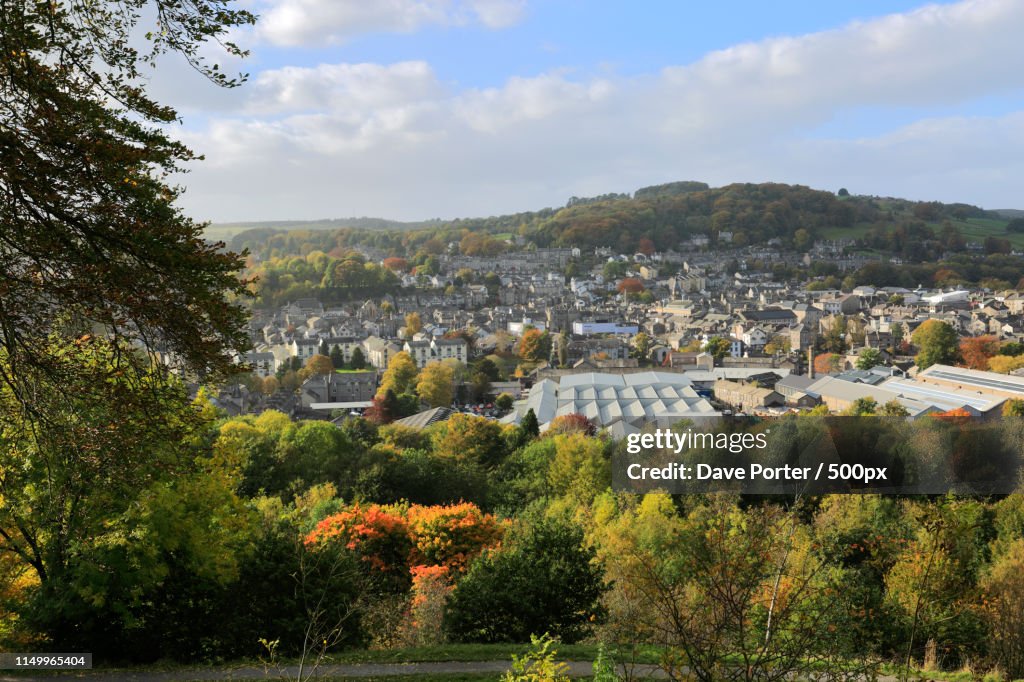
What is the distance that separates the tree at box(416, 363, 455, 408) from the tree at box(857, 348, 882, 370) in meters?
19.2

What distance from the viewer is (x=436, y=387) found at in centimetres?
3306

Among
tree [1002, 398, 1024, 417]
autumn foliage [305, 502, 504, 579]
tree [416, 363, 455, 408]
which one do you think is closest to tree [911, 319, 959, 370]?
tree [1002, 398, 1024, 417]

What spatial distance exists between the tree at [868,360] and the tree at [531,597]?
3263cm

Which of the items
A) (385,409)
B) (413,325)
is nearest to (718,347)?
(385,409)

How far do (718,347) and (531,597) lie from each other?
3862 centimetres

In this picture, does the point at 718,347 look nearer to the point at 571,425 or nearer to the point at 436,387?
the point at 436,387

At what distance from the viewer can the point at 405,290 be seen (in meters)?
74.5

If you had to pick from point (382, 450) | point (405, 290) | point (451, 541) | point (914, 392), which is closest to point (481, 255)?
point (405, 290)

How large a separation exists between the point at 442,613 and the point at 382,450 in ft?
35.9

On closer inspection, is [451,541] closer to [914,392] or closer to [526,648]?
[526,648]

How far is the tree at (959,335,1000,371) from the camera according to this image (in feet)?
118

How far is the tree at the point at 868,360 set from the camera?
36.7 m

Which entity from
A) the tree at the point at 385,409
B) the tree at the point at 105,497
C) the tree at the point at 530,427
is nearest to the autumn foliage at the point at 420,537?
the tree at the point at 105,497

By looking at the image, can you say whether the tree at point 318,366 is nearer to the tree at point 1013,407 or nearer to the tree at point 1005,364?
the tree at point 1013,407
